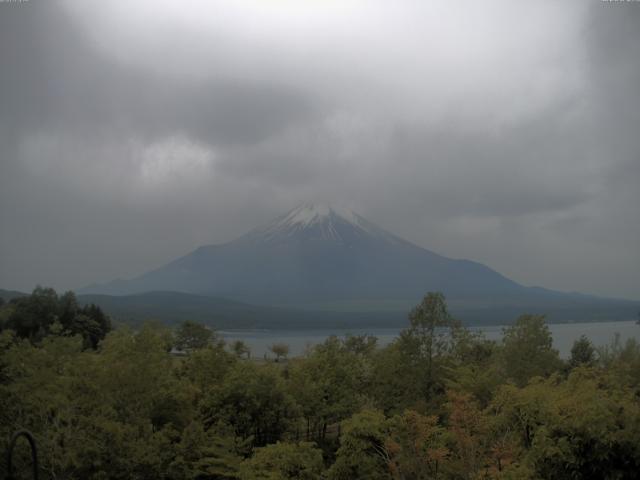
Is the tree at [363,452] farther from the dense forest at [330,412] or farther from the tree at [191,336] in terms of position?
the tree at [191,336]

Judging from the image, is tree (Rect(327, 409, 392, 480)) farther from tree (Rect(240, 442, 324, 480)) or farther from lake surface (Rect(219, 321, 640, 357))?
lake surface (Rect(219, 321, 640, 357))

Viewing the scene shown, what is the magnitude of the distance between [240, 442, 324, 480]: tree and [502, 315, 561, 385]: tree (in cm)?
1085

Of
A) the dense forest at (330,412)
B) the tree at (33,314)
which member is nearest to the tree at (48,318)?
the tree at (33,314)

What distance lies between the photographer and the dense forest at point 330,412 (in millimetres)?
12891

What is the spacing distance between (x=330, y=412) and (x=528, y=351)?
344 inches

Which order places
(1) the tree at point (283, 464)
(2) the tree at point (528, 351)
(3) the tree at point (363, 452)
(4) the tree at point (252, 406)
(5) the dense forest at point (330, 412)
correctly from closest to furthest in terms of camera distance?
(5) the dense forest at point (330, 412) → (1) the tree at point (283, 464) → (3) the tree at point (363, 452) → (4) the tree at point (252, 406) → (2) the tree at point (528, 351)

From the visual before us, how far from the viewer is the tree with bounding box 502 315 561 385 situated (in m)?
22.9

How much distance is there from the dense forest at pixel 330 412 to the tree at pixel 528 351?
0.05 metres

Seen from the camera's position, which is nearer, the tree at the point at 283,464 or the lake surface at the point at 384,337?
the tree at the point at 283,464

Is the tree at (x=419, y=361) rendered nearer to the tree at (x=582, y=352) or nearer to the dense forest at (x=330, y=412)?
the dense forest at (x=330, y=412)

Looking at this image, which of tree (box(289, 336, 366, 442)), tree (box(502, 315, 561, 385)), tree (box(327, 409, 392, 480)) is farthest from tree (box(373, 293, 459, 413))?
tree (box(327, 409, 392, 480))

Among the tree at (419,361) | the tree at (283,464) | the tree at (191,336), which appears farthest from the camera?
the tree at (191,336)

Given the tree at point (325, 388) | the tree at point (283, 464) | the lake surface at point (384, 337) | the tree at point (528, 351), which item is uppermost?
the tree at point (528, 351)

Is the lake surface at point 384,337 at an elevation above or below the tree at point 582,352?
below
